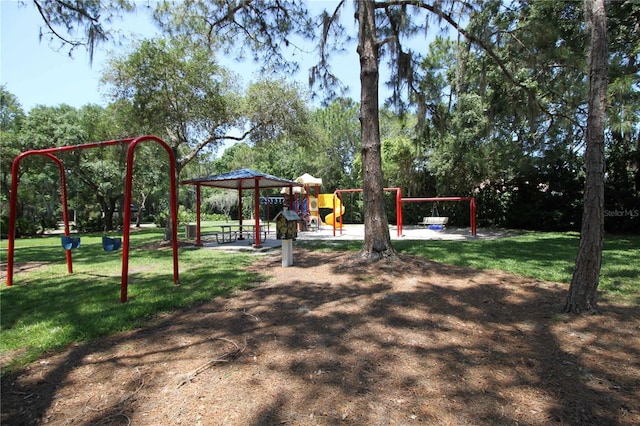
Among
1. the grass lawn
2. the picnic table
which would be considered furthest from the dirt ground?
the picnic table

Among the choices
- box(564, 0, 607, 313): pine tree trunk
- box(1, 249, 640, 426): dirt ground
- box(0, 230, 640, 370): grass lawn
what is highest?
box(564, 0, 607, 313): pine tree trunk

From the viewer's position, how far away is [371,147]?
20.9 feet

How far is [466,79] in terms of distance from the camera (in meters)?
10.4

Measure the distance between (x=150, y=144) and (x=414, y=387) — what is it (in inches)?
653

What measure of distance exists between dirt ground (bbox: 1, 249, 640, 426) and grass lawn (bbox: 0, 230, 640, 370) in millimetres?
437

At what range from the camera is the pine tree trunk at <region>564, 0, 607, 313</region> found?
3525mm

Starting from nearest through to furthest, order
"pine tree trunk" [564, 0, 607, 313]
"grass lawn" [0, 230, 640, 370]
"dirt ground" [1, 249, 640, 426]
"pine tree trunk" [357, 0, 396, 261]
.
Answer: "dirt ground" [1, 249, 640, 426], "pine tree trunk" [564, 0, 607, 313], "grass lawn" [0, 230, 640, 370], "pine tree trunk" [357, 0, 396, 261]

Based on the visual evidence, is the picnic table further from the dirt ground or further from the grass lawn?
the dirt ground

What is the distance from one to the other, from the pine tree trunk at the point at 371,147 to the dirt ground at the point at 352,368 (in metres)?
1.97

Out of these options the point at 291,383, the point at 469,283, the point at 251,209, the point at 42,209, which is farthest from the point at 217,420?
the point at 42,209

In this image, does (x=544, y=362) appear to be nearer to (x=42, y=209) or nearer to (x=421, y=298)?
(x=421, y=298)

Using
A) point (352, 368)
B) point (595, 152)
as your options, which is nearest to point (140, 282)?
point (352, 368)

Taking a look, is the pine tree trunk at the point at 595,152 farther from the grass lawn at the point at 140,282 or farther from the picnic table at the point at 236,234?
the picnic table at the point at 236,234

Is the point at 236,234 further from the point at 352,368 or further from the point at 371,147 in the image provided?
the point at 352,368
